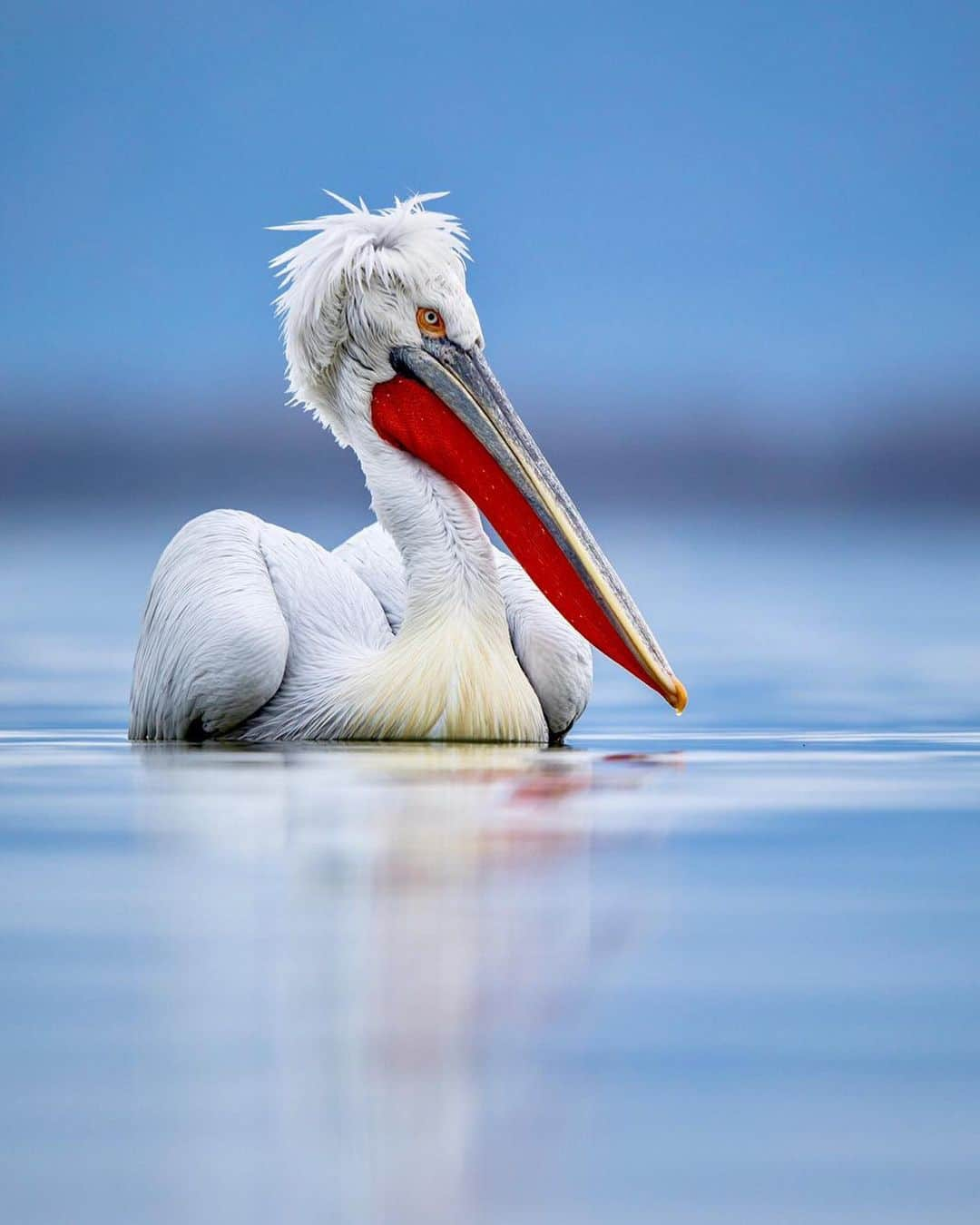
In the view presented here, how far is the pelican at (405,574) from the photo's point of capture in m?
4.61

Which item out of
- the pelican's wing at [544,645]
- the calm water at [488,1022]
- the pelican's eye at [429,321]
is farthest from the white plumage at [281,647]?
the calm water at [488,1022]

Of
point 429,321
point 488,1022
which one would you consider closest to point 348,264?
point 429,321

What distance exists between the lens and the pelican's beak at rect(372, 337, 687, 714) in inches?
193

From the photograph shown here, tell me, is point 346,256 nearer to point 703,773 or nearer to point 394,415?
point 394,415

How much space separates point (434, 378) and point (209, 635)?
1.13m

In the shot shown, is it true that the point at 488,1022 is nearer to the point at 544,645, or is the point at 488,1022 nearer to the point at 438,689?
the point at 438,689

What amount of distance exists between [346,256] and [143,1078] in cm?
431

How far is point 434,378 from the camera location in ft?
16.6

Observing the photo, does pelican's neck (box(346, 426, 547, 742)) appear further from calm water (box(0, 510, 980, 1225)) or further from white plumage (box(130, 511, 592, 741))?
calm water (box(0, 510, 980, 1225))

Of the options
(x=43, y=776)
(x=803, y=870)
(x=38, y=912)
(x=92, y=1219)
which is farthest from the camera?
(x=43, y=776)

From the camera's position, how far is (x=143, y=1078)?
0.92m

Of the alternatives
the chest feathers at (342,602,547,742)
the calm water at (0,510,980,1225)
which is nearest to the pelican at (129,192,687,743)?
the chest feathers at (342,602,547,742)

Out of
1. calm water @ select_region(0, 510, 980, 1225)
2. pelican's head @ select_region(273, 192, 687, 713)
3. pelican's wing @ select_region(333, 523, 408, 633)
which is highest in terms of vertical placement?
pelican's head @ select_region(273, 192, 687, 713)

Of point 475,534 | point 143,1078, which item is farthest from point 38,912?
point 475,534
